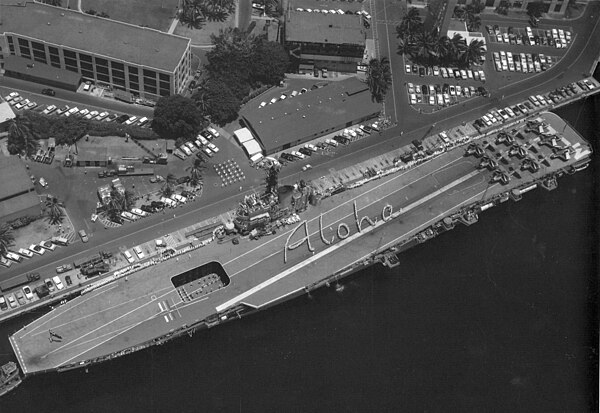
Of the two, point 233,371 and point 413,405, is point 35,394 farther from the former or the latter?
point 413,405

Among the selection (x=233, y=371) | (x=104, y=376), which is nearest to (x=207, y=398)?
(x=233, y=371)

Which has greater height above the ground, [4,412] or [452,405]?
[4,412]

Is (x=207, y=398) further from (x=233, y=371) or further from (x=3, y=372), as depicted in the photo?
(x=3, y=372)

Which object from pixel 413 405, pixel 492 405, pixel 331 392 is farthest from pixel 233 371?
pixel 492 405

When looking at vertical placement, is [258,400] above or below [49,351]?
below

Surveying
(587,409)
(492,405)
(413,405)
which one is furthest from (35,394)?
(587,409)

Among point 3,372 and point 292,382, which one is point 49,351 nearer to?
point 3,372

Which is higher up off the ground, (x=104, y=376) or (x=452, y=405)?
(x=104, y=376)
